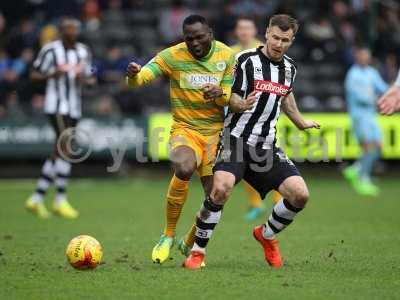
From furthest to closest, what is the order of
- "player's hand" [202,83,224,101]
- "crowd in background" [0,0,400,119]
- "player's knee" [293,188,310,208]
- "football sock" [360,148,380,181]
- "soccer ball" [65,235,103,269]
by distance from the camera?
"crowd in background" [0,0,400,119] → "football sock" [360,148,380,181] → "player's knee" [293,188,310,208] → "soccer ball" [65,235,103,269] → "player's hand" [202,83,224,101]

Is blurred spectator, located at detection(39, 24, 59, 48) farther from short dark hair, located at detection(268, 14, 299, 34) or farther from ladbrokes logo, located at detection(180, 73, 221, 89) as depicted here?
short dark hair, located at detection(268, 14, 299, 34)

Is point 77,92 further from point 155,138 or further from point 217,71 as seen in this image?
point 217,71

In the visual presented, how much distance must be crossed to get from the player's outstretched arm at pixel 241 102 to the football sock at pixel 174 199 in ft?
2.83

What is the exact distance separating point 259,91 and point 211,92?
62 cm

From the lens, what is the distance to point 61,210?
13.8 meters

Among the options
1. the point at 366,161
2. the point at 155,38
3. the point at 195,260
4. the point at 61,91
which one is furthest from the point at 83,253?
the point at 155,38

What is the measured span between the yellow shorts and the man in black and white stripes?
0.24m

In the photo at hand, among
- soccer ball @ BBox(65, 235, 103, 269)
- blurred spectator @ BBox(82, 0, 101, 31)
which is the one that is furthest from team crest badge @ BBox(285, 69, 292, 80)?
blurred spectator @ BBox(82, 0, 101, 31)

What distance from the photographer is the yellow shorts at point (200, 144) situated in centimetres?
847

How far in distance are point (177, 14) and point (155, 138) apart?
4.39 m

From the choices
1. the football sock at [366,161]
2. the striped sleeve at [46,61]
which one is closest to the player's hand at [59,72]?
the striped sleeve at [46,61]

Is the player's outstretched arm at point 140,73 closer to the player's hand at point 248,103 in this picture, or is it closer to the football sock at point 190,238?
the player's hand at point 248,103

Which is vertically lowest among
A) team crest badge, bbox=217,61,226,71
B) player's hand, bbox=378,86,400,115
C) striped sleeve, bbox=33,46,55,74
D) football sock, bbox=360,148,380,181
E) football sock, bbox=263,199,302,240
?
football sock, bbox=360,148,380,181

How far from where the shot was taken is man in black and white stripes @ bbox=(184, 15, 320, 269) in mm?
8180
